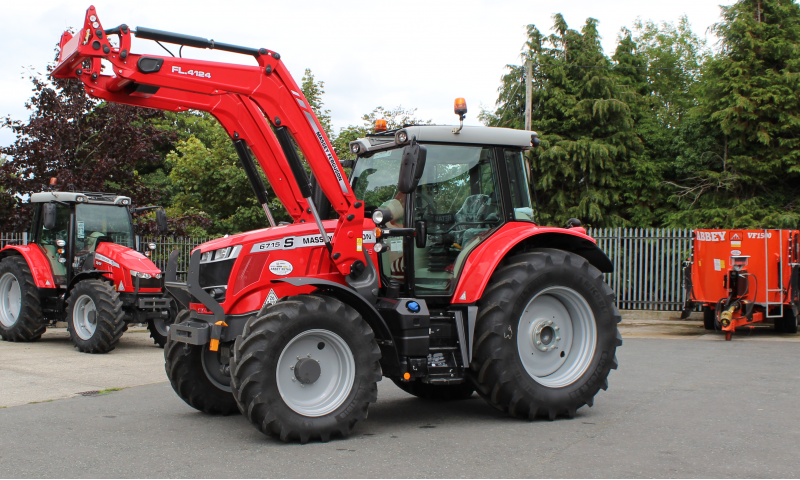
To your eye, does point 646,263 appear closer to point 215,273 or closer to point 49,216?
point 49,216

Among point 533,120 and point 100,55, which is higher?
point 533,120

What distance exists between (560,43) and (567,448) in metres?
23.1

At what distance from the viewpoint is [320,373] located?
5.68m

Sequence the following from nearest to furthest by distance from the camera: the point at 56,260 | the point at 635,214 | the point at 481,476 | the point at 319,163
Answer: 1. the point at 481,476
2. the point at 319,163
3. the point at 56,260
4. the point at 635,214

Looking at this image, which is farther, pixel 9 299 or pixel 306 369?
pixel 9 299

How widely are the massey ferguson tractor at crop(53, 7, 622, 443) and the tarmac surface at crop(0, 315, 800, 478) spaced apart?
36 cm

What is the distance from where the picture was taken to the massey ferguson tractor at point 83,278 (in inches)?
460

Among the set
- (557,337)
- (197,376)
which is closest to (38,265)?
(197,376)

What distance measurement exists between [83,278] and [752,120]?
20.2 meters

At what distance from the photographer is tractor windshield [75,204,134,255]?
12.7m

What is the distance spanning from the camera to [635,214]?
25.6m

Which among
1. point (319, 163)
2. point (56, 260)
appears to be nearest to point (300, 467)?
point (319, 163)

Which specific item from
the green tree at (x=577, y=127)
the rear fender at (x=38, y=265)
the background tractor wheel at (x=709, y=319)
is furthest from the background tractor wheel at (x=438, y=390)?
the green tree at (x=577, y=127)

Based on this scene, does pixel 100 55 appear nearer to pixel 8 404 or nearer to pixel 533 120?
pixel 8 404
